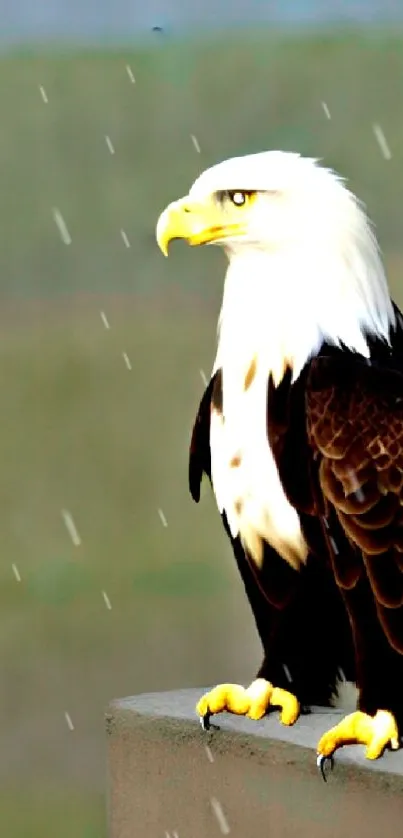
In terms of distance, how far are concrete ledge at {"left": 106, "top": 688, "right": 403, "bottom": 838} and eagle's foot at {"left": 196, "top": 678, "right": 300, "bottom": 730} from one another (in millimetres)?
18

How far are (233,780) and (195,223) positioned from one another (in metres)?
0.95

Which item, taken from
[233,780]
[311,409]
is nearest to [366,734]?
[233,780]

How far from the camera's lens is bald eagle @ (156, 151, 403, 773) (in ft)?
9.28

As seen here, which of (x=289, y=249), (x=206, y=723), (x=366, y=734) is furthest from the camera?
(x=206, y=723)

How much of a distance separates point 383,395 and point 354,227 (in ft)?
0.98

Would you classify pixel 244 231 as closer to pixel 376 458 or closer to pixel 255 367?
pixel 255 367

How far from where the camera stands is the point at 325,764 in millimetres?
2828

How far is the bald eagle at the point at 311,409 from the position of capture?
111 inches

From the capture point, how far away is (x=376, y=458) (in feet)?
9.24

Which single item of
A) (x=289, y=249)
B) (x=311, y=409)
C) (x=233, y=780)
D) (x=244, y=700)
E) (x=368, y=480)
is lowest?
(x=233, y=780)

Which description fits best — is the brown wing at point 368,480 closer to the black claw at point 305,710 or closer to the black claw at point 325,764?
the black claw at point 325,764

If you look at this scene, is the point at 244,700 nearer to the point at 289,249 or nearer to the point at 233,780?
the point at 233,780

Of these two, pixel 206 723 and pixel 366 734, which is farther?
pixel 206 723

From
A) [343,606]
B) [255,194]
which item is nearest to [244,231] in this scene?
[255,194]
